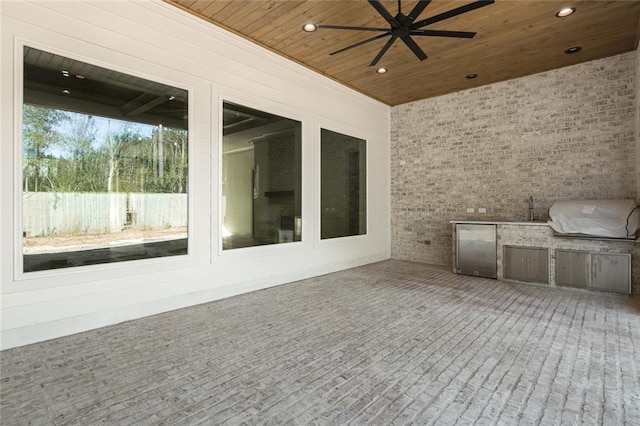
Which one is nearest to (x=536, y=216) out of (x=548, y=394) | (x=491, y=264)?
(x=491, y=264)

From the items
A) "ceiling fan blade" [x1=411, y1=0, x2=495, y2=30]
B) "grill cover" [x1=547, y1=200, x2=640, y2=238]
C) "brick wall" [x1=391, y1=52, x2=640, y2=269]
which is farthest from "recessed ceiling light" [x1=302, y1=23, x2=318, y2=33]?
"grill cover" [x1=547, y1=200, x2=640, y2=238]

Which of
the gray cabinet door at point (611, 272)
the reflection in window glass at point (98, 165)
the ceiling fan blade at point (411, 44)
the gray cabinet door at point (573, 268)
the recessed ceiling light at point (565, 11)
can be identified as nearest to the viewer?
the reflection in window glass at point (98, 165)

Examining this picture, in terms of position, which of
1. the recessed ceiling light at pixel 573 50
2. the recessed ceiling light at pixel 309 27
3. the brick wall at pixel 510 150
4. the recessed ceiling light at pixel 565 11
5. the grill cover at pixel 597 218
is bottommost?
the grill cover at pixel 597 218

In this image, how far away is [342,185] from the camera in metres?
6.67

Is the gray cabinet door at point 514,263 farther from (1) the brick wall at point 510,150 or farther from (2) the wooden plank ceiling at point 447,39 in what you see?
(2) the wooden plank ceiling at point 447,39

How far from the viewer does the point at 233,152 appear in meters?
4.68

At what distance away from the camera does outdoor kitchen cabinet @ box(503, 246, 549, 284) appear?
518 cm

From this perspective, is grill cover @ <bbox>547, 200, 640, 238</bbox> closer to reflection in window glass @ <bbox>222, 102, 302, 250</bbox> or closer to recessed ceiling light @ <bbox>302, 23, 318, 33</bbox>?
reflection in window glass @ <bbox>222, 102, 302, 250</bbox>

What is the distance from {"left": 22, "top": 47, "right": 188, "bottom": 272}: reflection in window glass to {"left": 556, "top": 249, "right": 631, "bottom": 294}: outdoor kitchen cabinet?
5.65 m

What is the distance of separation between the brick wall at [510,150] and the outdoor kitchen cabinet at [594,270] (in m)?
1.18

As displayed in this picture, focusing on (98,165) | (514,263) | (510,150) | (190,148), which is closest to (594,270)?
(514,263)

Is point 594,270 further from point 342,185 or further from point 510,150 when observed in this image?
point 342,185

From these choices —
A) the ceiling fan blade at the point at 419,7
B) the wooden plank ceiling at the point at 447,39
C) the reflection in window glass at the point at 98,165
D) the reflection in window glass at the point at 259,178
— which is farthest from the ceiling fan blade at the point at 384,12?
the reflection in window glass at the point at 98,165

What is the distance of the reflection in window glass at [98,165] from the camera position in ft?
10.1
